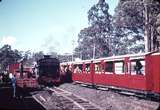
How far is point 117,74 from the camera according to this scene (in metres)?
22.3

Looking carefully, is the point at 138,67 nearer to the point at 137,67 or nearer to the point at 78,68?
the point at 137,67

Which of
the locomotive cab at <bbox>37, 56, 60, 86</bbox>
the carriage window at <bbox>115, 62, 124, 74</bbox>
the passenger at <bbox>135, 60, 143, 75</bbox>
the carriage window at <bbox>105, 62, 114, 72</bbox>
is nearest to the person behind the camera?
the passenger at <bbox>135, 60, 143, 75</bbox>

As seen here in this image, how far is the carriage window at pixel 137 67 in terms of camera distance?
1856 cm

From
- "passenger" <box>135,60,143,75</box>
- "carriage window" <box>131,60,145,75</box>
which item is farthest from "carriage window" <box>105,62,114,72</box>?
"passenger" <box>135,60,143,75</box>

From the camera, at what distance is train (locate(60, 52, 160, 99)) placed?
1736cm

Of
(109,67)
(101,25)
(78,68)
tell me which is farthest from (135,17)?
(101,25)

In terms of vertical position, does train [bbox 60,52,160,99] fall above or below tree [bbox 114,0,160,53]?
below

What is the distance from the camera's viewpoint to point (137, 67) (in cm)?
1912

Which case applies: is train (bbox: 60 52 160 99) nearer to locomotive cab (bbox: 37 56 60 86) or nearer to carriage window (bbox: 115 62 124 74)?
carriage window (bbox: 115 62 124 74)

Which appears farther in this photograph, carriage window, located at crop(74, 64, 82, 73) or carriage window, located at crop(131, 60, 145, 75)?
carriage window, located at crop(74, 64, 82, 73)

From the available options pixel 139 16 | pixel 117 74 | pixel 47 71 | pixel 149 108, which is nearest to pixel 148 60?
pixel 149 108

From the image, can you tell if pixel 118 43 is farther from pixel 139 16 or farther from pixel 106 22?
pixel 139 16

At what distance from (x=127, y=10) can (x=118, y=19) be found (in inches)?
148

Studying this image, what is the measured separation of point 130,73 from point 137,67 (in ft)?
3.36
